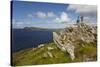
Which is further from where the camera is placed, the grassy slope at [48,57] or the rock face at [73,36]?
the rock face at [73,36]

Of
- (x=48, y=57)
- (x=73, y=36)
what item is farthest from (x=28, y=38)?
(x=73, y=36)

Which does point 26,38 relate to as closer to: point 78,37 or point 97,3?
point 78,37

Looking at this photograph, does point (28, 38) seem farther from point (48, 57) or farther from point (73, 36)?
point (73, 36)

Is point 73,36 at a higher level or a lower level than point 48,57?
higher

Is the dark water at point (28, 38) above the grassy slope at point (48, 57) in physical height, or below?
above
